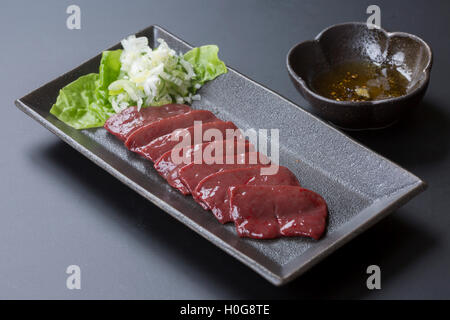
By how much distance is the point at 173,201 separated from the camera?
3.52 m

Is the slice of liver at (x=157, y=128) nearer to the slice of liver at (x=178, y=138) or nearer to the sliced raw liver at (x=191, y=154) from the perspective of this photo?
the slice of liver at (x=178, y=138)

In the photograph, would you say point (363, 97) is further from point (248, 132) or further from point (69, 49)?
point (69, 49)

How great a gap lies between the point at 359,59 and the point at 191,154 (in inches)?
50.6

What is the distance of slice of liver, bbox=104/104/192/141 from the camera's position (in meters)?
3.99

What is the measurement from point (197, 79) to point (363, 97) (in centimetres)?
103

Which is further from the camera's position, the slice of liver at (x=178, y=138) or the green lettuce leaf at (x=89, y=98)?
the green lettuce leaf at (x=89, y=98)

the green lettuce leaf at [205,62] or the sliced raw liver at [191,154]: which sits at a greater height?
the green lettuce leaf at [205,62]

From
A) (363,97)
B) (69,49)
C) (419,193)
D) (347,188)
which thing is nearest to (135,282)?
(347,188)

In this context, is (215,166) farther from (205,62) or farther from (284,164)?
(205,62)

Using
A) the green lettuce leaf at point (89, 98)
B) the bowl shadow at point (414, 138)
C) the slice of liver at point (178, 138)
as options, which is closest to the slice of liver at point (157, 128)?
the slice of liver at point (178, 138)

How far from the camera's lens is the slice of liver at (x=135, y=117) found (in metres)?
3.99

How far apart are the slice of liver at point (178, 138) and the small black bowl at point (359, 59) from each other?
1.67ft

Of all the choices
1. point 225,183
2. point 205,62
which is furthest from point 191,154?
point 205,62

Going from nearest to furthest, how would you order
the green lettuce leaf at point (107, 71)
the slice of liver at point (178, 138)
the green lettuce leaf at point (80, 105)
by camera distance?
the slice of liver at point (178, 138) → the green lettuce leaf at point (80, 105) → the green lettuce leaf at point (107, 71)
